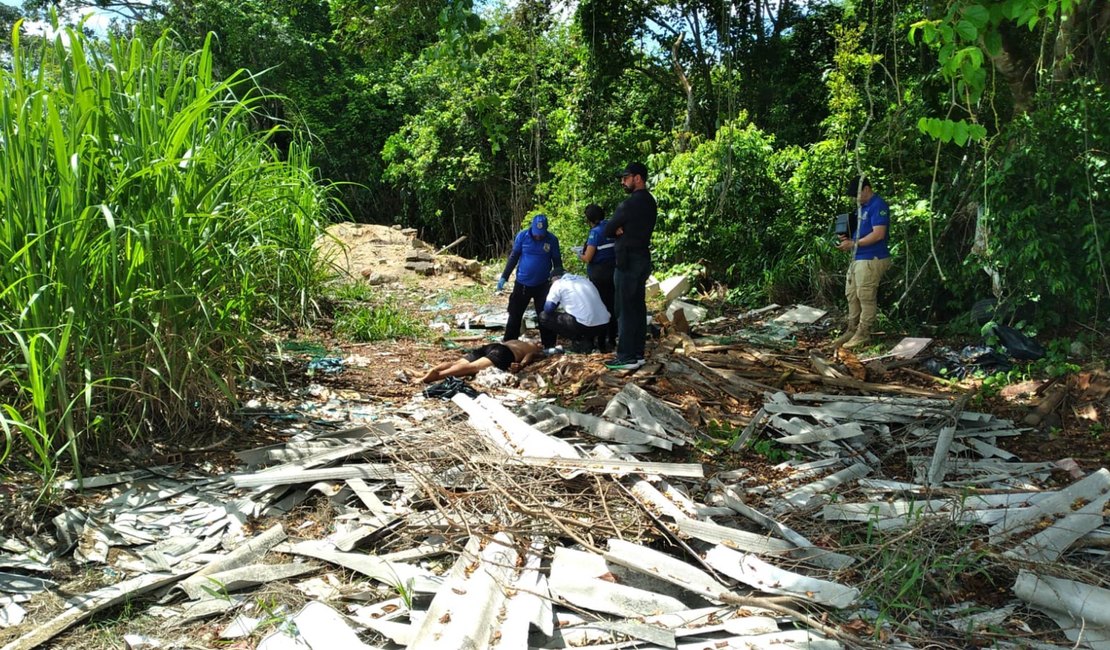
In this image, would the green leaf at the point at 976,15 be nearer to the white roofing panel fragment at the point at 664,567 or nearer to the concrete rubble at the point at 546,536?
the concrete rubble at the point at 546,536

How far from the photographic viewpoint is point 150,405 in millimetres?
4523

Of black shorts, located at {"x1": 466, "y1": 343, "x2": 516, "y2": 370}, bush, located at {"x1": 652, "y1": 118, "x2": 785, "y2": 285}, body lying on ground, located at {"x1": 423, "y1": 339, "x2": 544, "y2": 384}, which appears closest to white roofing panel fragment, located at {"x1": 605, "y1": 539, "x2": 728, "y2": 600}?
body lying on ground, located at {"x1": 423, "y1": 339, "x2": 544, "y2": 384}

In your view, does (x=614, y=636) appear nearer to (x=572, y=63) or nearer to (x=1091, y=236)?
(x=1091, y=236)

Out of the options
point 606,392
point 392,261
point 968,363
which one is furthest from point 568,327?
point 392,261

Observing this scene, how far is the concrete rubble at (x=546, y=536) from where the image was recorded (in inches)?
119

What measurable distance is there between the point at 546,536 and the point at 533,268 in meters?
5.04

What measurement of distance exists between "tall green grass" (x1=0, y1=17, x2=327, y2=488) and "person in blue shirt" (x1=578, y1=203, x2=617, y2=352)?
4.06m

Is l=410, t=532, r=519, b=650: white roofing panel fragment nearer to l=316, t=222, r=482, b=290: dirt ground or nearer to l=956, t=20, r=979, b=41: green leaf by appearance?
l=956, t=20, r=979, b=41: green leaf

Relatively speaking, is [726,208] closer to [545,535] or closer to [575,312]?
[575,312]

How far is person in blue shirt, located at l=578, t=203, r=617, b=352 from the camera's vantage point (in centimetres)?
847

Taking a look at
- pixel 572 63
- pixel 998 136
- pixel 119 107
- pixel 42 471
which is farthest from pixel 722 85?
pixel 42 471

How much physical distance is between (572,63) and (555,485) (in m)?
15.2

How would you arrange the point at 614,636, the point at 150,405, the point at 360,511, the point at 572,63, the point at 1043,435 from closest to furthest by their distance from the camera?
the point at 614,636 → the point at 360,511 → the point at 150,405 → the point at 1043,435 → the point at 572,63

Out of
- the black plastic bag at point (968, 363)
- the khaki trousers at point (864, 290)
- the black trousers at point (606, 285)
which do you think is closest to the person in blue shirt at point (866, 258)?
the khaki trousers at point (864, 290)
